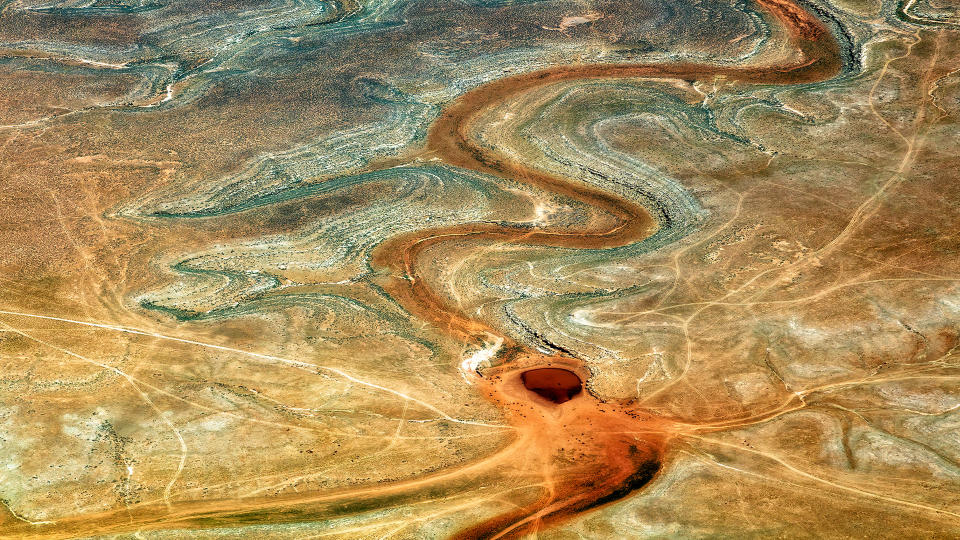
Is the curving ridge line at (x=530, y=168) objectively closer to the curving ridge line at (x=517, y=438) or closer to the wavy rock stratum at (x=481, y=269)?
the curving ridge line at (x=517, y=438)

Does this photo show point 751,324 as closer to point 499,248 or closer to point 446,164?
point 499,248

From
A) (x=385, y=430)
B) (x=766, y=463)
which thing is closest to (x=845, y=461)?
(x=766, y=463)

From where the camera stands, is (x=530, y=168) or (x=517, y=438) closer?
(x=517, y=438)

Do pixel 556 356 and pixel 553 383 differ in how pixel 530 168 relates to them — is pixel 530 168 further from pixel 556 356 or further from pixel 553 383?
pixel 553 383

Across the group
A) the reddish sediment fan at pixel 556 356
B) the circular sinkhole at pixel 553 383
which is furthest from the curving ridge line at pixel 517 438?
the circular sinkhole at pixel 553 383

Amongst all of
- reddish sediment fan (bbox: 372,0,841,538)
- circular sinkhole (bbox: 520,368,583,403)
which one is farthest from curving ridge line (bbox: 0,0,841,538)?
circular sinkhole (bbox: 520,368,583,403)

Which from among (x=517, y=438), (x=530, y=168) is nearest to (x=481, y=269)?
(x=530, y=168)
